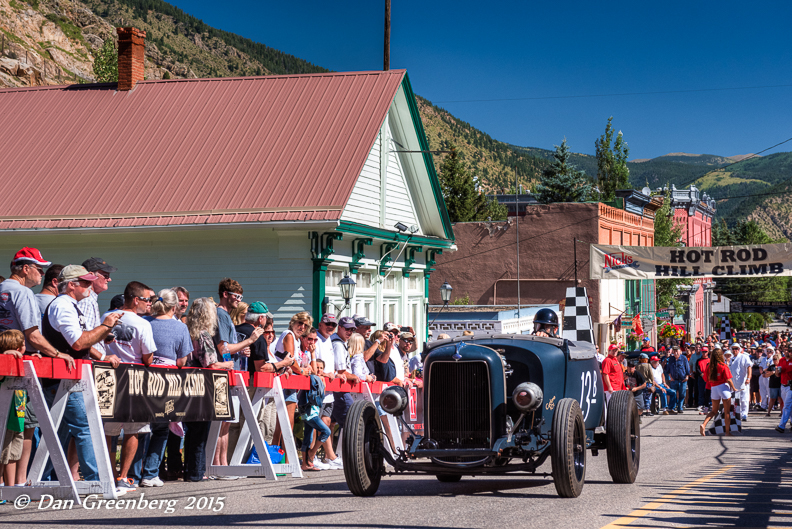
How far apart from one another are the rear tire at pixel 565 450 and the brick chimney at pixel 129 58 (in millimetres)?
17798

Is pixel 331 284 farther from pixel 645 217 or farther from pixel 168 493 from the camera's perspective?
pixel 645 217

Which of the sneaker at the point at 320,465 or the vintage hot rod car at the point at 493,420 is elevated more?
the vintage hot rod car at the point at 493,420

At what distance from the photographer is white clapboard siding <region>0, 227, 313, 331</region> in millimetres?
18797

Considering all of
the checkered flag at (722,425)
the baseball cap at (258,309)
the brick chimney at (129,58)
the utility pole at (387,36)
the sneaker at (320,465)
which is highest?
the utility pole at (387,36)

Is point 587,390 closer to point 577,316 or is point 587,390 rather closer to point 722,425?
point 577,316

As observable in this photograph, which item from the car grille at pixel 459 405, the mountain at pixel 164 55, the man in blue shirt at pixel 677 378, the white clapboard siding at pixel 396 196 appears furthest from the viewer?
the mountain at pixel 164 55

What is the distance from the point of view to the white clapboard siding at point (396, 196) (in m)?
22.1

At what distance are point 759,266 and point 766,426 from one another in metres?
6.37

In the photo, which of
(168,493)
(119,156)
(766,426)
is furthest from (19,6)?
(168,493)

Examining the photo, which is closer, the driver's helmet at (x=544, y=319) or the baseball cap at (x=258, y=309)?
the driver's helmet at (x=544, y=319)

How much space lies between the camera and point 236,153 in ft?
67.3

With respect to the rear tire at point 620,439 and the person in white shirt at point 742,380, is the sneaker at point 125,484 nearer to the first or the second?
the rear tire at point 620,439

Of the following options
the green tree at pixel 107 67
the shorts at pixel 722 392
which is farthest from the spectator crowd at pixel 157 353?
the green tree at pixel 107 67

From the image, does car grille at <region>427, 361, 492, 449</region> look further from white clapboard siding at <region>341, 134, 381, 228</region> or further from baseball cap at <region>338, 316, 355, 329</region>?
white clapboard siding at <region>341, 134, 381, 228</region>
